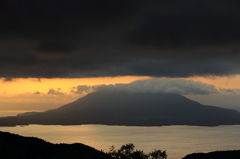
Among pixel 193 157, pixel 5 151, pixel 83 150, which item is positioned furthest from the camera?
pixel 193 157

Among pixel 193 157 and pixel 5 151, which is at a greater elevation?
pixel 5 151

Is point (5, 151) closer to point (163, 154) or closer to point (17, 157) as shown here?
point (17, 157)

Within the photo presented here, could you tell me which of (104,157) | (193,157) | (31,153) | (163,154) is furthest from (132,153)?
(193,157)

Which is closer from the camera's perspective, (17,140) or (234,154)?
(17,140)

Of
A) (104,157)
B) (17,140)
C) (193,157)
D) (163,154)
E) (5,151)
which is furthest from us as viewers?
(193,157)

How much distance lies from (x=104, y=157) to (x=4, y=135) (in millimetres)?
43370

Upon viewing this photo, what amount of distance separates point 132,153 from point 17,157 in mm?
38422

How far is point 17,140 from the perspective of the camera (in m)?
87.6

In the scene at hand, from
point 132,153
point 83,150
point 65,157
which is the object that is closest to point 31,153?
point 83,150

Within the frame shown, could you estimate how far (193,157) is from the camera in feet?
371

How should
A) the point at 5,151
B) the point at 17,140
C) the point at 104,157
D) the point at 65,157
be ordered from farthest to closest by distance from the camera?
the point at 17,140, the point at 104,157, the point at 65,157, the point at 5,151

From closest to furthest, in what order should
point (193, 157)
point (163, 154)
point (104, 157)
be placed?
point (104, 157) < point (163, 154) < point (193, 157)

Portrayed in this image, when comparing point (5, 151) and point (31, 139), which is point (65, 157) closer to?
point (5, 151)

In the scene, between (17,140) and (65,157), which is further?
(17,140)
